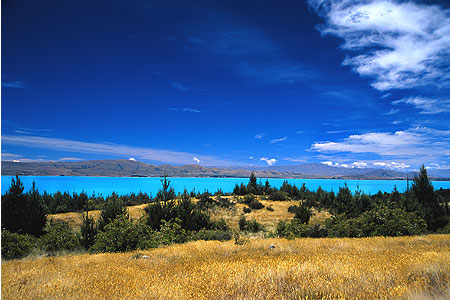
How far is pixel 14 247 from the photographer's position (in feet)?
38.3

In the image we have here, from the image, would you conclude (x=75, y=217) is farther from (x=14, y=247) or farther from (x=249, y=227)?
(x=14, y=247)

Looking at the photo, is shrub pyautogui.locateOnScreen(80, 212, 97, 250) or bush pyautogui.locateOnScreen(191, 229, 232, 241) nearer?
shrub pyautogui.locateOnScreen(80, 212, 97, 250)

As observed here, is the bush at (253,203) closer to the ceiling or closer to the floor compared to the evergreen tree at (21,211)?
closer to the floor

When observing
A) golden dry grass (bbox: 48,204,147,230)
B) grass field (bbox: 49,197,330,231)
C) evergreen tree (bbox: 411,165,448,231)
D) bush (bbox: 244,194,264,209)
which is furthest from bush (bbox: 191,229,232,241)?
bush (bbox: 244,194,264,209)

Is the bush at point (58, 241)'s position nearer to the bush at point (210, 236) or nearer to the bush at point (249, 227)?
the bush at point (210, 236)

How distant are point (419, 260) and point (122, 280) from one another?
22.6 ft

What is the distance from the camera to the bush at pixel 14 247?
1140 cm

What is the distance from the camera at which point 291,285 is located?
15.4 feet

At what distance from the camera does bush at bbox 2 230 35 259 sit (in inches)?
449

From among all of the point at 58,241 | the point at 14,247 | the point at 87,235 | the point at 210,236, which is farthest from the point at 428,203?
the point at 14,247

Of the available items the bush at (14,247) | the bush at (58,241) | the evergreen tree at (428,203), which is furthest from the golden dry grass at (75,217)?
the evergreen tree at (428,203)

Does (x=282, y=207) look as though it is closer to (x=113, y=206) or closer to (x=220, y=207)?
(x=220, y=207)

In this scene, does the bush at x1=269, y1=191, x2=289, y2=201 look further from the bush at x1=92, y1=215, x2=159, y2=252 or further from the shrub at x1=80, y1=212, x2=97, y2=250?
the bush at x1=92, y1=215, x2=159, y2=252

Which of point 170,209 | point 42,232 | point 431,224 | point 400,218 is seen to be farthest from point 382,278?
point 431,224
